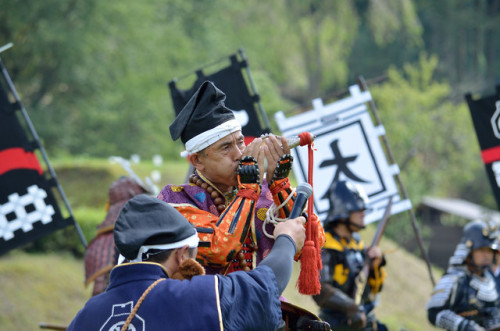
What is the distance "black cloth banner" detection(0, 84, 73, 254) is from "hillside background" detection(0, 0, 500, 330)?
319 cm

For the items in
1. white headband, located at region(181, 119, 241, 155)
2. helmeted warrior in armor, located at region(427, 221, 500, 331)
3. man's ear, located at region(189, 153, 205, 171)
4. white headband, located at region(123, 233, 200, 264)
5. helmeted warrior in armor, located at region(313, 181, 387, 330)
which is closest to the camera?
white headband, located at region(123, 233, 200, 264)

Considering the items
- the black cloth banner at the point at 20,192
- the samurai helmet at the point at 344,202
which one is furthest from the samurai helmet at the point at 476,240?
the black cloth banner at the point at 20,192

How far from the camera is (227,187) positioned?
315 cm

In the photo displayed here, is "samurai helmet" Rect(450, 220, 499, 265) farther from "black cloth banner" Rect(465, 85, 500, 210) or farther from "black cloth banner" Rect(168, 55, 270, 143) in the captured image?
"black cloth banner" Rect(168, 55, 270, 143)

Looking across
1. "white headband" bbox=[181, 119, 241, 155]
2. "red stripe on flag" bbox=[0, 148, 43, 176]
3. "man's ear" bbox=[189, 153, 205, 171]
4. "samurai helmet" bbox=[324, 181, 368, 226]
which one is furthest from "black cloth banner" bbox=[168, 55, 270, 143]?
"white headband" bbox=[181, 119, 241, 155]

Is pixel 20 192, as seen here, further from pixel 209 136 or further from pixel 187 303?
pixel 187 303

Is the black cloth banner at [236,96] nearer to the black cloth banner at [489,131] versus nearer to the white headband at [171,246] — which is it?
the black cloth banner at [489,131]

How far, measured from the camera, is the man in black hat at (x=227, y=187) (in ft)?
9.25

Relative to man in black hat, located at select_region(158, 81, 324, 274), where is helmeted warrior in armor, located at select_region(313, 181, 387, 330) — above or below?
below

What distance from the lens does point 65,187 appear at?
41.6 feet

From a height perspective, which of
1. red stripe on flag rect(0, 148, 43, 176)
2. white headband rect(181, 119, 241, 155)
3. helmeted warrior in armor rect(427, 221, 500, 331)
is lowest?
helmeted warrior in armor rect(427, 221, 500, 331)

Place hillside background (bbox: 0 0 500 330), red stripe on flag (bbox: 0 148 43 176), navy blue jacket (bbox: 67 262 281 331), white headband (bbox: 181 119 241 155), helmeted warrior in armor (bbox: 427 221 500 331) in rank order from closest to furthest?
navy blue jacket (bbox: 67 262 281 331)
white headband (bbox: 181 119 241 155)
red stripe on flag (bbox: 0 148 43 176)
helmeted warrior in armor (bbox: 427 221 500 331)
hillside background (bbox: 0 0 500 330)

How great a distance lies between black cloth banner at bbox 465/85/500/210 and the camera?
6.60m

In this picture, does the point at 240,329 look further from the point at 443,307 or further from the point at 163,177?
the point at 163,177
